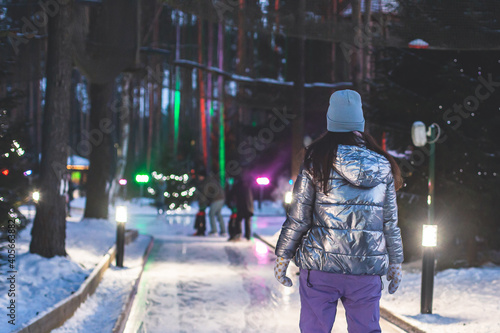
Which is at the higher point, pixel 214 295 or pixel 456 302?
pixel 456 302

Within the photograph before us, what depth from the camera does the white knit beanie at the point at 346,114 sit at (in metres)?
3.96

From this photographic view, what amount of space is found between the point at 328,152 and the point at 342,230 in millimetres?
453

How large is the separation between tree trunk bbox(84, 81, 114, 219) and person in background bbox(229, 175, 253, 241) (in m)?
3.61

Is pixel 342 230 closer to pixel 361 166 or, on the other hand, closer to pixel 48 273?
pixel 361 166

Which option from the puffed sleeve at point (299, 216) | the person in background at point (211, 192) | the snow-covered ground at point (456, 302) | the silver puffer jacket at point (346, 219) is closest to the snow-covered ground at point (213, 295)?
the snow-covered ground at point (456, 302)

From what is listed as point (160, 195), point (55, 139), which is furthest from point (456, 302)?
point (160, 195)

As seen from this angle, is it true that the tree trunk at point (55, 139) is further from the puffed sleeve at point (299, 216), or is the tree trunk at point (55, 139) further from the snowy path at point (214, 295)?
the puffed sleeve at point (299, 216)

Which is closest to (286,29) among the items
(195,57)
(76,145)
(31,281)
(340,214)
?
(31,281)

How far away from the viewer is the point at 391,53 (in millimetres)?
12133

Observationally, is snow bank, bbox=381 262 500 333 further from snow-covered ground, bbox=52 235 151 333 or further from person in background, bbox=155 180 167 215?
person in background, bbox=155 180 167 215

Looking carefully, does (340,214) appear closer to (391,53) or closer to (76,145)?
(391,53)

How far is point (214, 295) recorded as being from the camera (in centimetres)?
952

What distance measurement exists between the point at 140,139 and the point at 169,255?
98.5 ft

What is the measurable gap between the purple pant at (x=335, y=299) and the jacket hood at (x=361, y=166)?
1.80 feet
